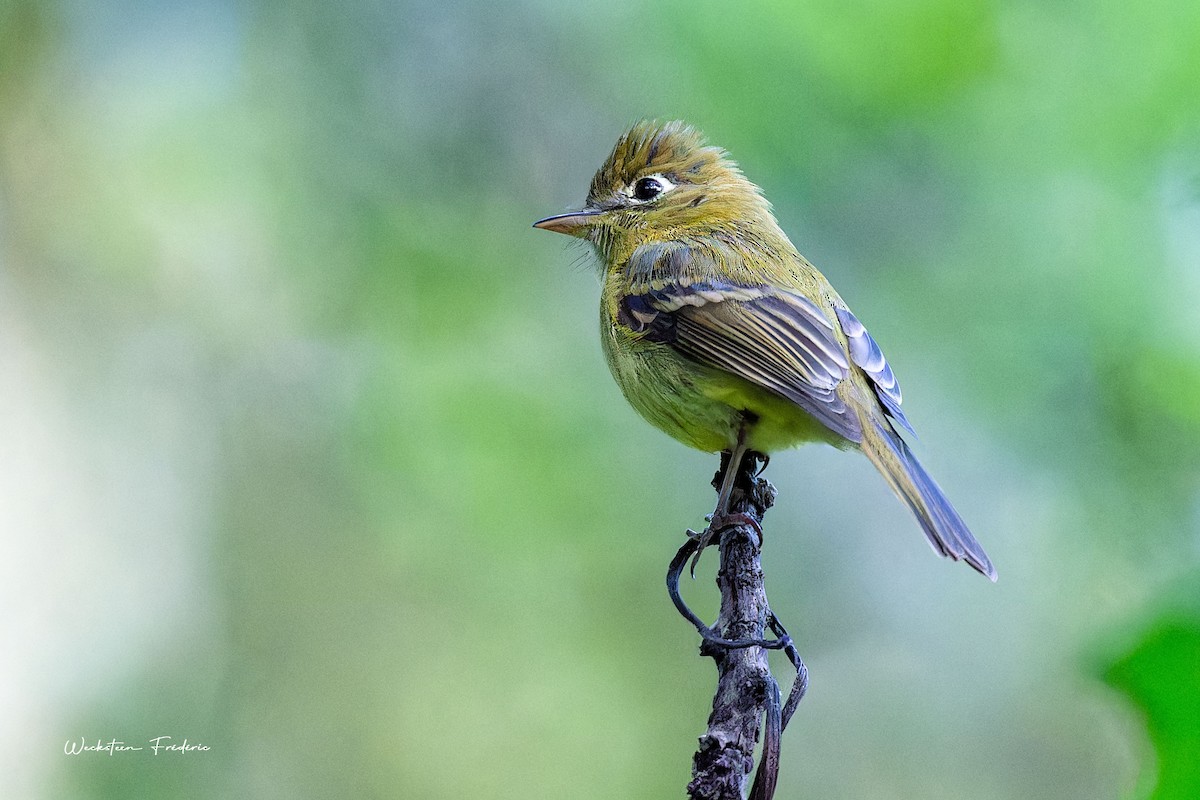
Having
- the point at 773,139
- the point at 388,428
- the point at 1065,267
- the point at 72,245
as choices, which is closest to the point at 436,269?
the point at 388,428

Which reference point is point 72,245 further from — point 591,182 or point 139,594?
point 591,182

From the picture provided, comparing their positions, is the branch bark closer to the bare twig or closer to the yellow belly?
the bare twig

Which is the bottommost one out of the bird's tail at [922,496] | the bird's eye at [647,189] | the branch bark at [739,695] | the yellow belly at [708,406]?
the branch bark at [739,695]

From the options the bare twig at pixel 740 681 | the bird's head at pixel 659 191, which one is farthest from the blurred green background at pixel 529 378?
the bare twig at pixel 740 681

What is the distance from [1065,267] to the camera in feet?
12.6

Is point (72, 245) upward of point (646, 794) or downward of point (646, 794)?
upward

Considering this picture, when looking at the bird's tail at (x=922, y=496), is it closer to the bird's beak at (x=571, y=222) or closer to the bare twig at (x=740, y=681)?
the bare twig at (x=740, y=681)

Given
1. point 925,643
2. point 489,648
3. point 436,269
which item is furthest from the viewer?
point 489,648

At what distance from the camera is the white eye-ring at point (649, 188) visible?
4.39 meters

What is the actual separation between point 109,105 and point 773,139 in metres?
3.10

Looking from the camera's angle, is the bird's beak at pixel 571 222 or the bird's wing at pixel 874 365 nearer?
the bird's wing at pixel 874 365

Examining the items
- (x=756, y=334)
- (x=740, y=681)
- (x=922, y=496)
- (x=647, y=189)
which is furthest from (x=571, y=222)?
(x=740, y=681)

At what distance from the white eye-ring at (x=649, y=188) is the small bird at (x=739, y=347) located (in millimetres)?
98

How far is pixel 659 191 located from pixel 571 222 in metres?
0.37
